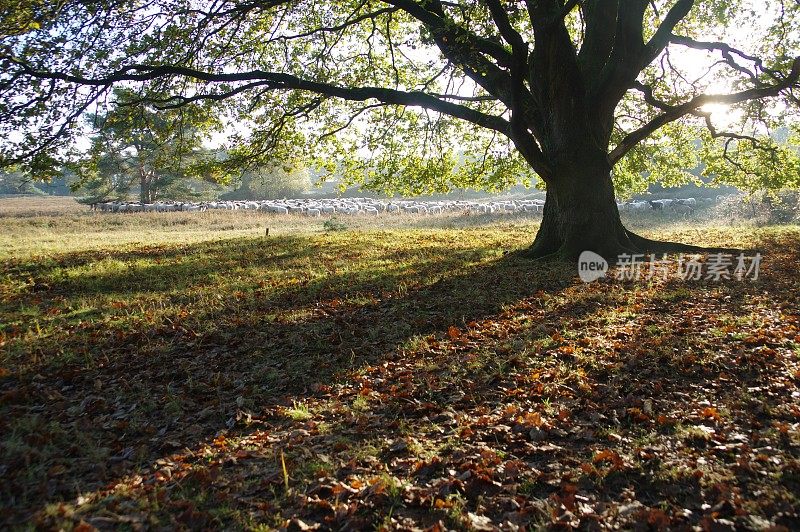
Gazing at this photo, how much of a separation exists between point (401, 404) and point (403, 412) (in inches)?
6.4

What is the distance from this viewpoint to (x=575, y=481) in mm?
3691

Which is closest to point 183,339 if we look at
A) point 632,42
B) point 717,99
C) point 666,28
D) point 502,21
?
point 502,21

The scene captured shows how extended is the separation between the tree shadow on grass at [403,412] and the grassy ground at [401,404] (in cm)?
3

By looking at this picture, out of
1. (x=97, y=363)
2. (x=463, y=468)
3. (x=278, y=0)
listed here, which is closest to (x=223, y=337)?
(x=97, y=363)

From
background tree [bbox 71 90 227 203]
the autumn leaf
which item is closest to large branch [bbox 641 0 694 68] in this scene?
the autumn leaf

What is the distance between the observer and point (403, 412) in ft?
16.6

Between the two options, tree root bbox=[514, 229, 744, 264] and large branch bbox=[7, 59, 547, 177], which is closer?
large branch bbox=[7, 59, 547, 177]

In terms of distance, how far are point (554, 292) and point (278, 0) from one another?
9379mm

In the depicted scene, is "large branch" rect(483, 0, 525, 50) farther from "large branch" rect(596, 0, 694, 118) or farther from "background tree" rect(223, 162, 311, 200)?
"background tree" rect(223, 162, 311, 200)

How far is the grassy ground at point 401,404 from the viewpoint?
137 inches

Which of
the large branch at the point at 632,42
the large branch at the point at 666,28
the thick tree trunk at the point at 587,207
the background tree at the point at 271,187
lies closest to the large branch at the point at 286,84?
the thick tree trunk at the point at 587,207

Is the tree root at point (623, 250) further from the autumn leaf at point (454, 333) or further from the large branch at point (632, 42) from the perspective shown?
the autumn leaf at point (454, 333)

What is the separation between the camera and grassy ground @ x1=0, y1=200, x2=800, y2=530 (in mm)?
3479

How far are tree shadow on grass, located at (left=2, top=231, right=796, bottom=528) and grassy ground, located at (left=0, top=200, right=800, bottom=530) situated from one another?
0.03 meters
